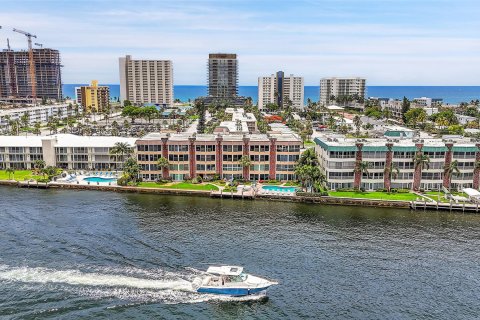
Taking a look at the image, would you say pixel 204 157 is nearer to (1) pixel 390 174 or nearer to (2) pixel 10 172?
(1) pixel 390 174

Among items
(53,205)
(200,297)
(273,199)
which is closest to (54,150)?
(53,205)

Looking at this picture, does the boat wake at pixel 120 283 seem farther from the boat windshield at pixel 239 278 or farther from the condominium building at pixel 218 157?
the condominium building at pixel 218 157

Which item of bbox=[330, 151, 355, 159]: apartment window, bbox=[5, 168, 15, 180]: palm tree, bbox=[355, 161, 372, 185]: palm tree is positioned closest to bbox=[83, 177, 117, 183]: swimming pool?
bbox=[5, 168, 15, 180]: palm tree

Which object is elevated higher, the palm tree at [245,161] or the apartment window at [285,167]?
the palm tree at [245,161]

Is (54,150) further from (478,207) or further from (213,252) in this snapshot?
(478,207)

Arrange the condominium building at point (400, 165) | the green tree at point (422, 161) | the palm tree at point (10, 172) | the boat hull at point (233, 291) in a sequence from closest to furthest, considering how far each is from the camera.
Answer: the boat hull at point (233, 291) < the green tree at point (422, 161) < the condominium building at point (400, 165) < the palm tree at point (10, 172)

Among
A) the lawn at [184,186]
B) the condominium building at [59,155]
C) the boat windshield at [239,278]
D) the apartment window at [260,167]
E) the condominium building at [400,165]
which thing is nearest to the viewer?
the boat windshield at [239,278]

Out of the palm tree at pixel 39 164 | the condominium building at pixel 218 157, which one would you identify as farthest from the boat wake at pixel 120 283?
the palm tree at pixel 39 164
